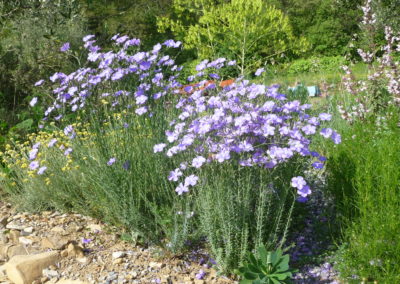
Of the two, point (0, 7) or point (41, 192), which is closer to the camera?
point (41, 192)

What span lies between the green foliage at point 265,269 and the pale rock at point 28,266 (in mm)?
1311

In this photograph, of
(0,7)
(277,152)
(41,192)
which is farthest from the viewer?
(0,7)

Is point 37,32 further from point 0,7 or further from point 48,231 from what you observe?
point 48,231

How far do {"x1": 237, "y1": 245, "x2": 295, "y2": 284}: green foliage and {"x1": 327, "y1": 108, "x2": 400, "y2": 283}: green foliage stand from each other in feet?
1.38

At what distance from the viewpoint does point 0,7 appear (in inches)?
209

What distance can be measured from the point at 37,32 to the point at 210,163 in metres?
6.71

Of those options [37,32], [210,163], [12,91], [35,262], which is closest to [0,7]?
[12,91]

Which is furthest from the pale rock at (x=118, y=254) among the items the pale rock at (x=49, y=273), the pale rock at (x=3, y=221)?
the pale rock at (x=3, y=221)

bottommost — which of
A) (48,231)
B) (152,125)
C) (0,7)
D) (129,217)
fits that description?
(48,231)

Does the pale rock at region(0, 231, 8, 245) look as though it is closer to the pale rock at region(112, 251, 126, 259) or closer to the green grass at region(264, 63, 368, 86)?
the pale rock at region(112, 251, 126, 259)

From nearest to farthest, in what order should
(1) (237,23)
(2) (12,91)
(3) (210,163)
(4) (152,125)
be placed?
(3) (210,163), (4) (152,125), (2) (12,91), (1) (237,23)

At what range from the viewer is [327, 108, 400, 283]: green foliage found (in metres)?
2.37

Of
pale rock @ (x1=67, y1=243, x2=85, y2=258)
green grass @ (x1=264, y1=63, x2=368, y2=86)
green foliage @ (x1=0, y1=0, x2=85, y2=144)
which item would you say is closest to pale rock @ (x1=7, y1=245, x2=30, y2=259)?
pale rock @ (x1=67, y1=243, x2=85, y2=258)

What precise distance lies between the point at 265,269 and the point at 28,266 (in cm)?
152
